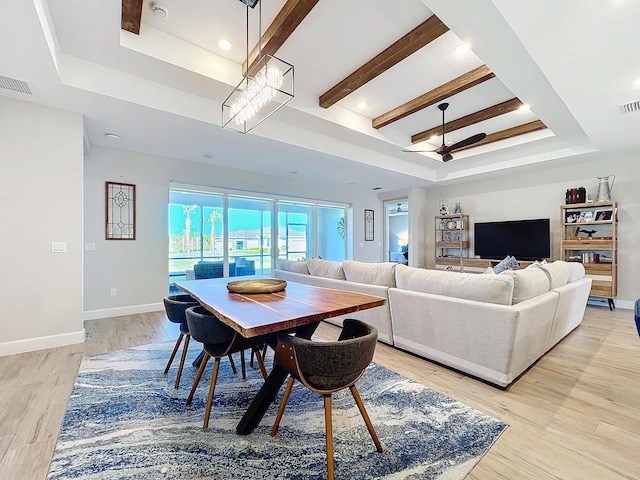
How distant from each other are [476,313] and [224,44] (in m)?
3.21

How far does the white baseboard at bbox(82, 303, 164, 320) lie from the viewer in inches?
163

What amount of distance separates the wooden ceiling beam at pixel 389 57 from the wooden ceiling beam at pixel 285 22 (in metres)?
0.93

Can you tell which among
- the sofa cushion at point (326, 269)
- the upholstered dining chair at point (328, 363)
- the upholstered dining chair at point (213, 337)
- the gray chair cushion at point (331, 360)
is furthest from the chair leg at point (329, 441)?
the sofa cushion at point (326, 269)

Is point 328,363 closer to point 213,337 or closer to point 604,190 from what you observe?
point 213,337

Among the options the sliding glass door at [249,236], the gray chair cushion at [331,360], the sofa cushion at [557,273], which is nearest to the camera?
the gray chair cushion at [331,360]

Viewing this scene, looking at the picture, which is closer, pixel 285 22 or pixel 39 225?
pixel 285 22

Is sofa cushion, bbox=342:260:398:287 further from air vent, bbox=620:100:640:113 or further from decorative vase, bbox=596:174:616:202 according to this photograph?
decorative vase, bbox=596:174:616:202

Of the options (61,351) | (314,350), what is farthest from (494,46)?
(61,351)

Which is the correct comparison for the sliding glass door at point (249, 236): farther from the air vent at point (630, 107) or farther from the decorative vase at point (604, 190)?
the decorative vase at point (604, 190)

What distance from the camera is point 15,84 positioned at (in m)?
2.57

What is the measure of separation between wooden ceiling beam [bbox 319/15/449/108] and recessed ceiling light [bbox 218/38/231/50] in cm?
122

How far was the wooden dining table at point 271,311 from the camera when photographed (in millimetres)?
1372

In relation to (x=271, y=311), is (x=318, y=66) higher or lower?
higher

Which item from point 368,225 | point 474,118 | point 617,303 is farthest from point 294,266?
point 617,303
